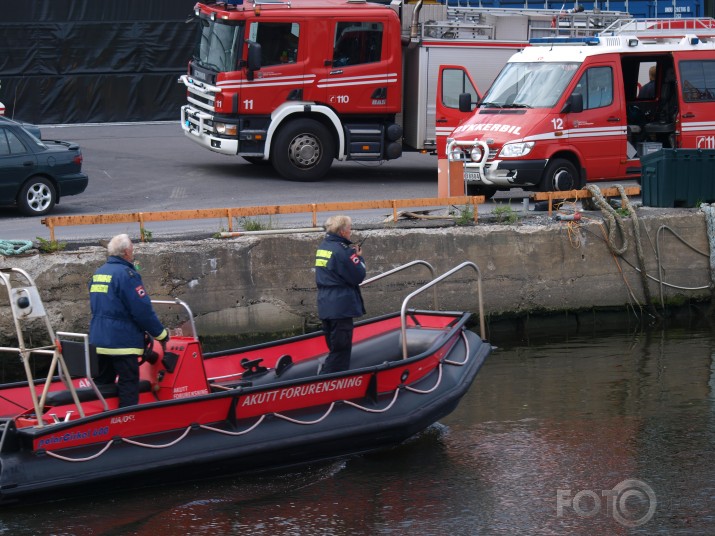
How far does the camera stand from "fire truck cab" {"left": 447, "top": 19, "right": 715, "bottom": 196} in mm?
15438

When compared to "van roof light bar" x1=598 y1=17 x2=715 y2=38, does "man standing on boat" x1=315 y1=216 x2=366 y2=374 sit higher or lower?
lower

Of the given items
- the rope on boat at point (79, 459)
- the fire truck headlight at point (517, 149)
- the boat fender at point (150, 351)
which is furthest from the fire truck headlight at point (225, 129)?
the rope on boat at point (79, 459)

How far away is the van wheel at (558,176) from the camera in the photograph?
1558cm

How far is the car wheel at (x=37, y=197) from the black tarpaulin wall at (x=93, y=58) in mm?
11446

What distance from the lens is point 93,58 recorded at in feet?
88.3

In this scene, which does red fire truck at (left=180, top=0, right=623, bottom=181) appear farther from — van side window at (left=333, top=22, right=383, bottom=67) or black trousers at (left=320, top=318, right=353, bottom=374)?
black trousers at (left=320, top=318, right=353, bottom=374)

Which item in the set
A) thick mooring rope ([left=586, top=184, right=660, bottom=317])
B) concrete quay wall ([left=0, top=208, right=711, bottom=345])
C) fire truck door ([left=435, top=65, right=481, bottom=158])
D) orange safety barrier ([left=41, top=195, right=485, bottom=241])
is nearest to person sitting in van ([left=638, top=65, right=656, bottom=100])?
fire truck door ([left=435, top=65, right=481, bottom=158])

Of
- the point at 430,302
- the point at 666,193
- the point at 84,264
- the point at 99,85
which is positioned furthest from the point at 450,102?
the point at 99,85

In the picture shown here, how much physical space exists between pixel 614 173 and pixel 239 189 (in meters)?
5.92

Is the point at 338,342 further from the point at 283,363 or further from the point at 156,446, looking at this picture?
the point at 156,446

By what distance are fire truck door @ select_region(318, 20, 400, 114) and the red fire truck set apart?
0.6 inches

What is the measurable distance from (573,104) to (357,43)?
4.24 meters

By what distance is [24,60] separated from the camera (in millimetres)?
26516

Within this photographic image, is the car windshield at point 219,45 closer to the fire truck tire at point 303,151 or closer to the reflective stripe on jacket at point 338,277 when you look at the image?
the fire truck tire at point 303,151
